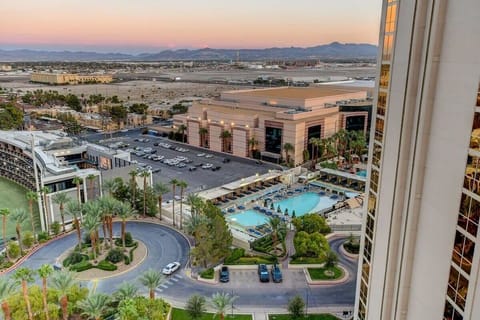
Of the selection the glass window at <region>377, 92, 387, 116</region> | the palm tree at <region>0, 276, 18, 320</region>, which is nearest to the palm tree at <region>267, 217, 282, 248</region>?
the palm tree at <region>0, 276, 18, 320</region>

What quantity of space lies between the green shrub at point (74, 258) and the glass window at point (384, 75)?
3060cm

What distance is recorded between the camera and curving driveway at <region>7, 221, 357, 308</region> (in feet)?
97.5

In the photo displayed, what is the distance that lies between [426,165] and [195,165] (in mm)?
56170

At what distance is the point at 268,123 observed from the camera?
230 ft

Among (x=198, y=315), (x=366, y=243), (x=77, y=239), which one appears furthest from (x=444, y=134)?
(x=77, y=239)

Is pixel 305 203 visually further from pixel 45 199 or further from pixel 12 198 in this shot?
pixel 12 198

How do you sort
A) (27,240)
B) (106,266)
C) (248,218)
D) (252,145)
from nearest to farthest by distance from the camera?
(106,266), (27,240), (248,218), (252,145)

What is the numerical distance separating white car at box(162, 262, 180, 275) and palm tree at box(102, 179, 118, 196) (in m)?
13.0

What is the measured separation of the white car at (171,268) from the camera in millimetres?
33188

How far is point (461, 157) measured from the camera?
11.1 metres

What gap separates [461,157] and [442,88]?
2307 millimetres

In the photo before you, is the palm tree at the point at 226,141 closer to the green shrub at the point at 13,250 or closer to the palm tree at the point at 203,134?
the palm tree at the point at 203,134

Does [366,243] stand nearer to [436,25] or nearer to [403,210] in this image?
[403,210]

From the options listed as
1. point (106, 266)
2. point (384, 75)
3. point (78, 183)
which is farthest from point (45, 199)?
point (384, 75)
